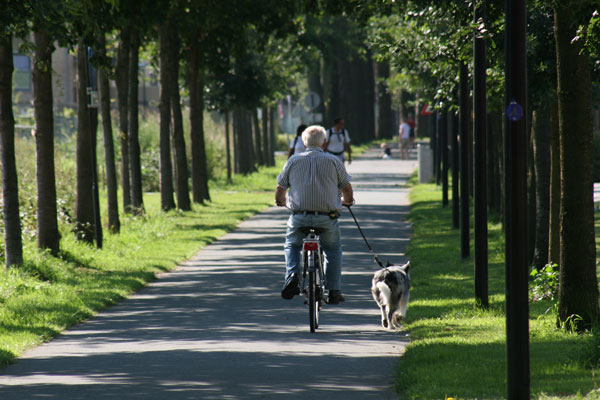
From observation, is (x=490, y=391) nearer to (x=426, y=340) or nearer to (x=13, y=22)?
(x=426, y=340)

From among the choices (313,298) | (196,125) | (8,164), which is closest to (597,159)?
(196,125)

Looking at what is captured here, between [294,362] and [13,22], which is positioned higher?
[13,22]

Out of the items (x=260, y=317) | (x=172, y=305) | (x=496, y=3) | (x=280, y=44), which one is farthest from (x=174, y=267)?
(x=280, y=44)

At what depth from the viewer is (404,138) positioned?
5434cm

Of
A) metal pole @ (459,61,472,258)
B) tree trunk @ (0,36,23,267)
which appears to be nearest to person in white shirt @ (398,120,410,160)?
metal pole @ (459,61,472,258)

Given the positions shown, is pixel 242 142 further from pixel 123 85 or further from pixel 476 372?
pixel 476 372

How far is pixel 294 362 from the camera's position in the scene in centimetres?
880

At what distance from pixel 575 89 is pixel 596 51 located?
1.18 ft

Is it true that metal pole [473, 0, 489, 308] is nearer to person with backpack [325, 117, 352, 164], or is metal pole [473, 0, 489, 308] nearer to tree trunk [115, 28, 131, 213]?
tree trunk [115, 28, 131, 213]

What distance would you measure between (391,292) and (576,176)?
78.0 inches

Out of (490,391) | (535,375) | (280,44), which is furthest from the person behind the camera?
(280,44)

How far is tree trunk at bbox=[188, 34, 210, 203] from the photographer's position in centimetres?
2890

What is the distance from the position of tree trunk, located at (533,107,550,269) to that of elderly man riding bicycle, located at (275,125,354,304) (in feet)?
12.0

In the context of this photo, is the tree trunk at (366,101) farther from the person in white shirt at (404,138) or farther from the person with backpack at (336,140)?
the person with backpack at (336,140)
